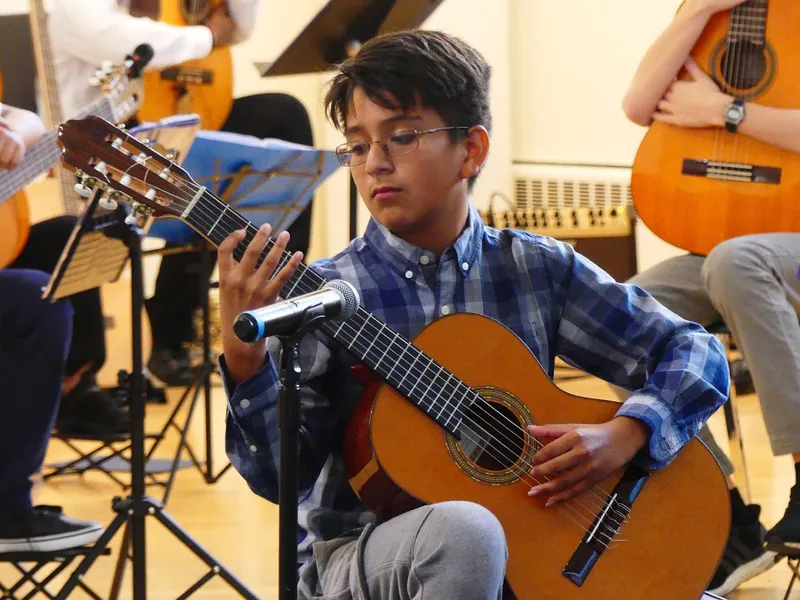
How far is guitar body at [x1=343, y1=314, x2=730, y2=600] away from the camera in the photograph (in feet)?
4.82

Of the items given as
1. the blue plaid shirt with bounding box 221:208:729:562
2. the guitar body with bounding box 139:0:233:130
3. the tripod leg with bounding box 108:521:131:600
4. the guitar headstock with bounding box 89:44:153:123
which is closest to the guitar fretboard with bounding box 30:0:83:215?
the guitar body with bounding box 139:0:233:130

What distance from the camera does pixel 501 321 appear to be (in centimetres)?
171

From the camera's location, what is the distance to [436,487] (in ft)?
4.81

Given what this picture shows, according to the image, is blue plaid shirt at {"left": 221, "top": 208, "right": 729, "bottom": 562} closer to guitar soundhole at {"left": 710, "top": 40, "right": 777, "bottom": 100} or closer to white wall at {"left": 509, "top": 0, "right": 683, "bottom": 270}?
guitar soundhole at {"left": 710, "top": 40, "right": 777, "bottom": 100}

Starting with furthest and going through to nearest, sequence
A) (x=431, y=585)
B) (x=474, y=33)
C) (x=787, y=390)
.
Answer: (x=474, y=33) → (x=787, y=390) → (x=431, y=585)

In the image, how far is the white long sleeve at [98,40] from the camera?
347 cm

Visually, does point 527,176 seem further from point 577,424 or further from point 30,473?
point 577,424

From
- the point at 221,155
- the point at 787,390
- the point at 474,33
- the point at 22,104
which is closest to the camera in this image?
the point at 787,390

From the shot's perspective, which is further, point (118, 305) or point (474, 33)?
point (474, 33)

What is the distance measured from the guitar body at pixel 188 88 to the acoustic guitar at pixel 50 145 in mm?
1077

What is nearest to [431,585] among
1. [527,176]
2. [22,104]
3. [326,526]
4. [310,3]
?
[326,526]

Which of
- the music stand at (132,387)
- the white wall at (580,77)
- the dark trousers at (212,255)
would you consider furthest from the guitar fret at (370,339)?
the white wall at (580,77)

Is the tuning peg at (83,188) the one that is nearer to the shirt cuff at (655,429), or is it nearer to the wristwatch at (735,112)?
the shirt cuff at (655,429)

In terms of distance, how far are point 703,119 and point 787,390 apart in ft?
2.21
